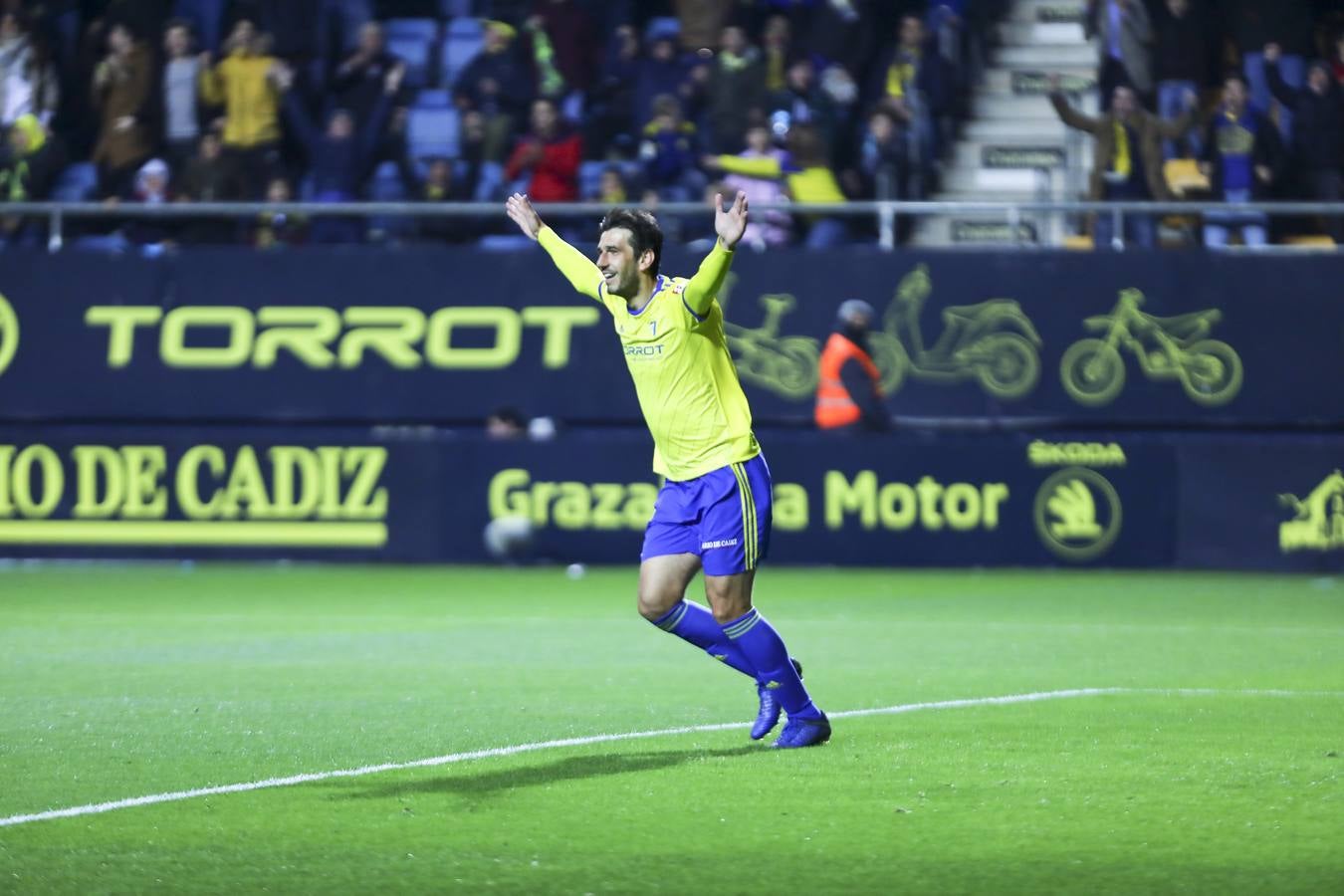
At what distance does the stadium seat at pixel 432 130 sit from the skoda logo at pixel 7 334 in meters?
3.80

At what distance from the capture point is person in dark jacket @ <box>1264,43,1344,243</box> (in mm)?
18125

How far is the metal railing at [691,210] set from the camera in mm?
17391

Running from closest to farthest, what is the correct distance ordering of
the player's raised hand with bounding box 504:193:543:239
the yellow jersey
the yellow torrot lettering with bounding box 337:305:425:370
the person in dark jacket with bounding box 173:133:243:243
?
the yellow jersey
the player's raised hand with bounding box 504:193:543:239
the yellow torrot lettering with bounding box 337:305:425:370
the person in dark jacket with bounding box 173:133:243:243

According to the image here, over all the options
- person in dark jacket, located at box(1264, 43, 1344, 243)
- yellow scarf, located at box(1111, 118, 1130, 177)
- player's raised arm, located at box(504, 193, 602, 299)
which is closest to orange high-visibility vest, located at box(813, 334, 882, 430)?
yellow scarf, located at box(1111, 118, 1130, 177)

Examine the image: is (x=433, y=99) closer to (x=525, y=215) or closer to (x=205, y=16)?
(x=205, y=16)

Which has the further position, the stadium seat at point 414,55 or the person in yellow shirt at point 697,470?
the stadium seat at point 414,55

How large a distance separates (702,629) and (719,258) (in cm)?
156

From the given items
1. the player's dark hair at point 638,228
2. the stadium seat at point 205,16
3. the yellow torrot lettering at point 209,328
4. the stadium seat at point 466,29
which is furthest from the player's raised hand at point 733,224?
the stadium seat at point 205,16

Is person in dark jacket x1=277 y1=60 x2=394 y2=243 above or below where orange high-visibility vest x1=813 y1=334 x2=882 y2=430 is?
above

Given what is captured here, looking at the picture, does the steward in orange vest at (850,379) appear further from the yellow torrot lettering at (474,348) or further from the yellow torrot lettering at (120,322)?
the yellow torrot lettering at (120,322)

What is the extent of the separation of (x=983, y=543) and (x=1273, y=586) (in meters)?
2.35

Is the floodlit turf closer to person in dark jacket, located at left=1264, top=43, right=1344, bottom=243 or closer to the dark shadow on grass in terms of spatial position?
the dark shadow on grass

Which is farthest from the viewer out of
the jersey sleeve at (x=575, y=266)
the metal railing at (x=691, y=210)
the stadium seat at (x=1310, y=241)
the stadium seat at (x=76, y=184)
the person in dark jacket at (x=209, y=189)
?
the stadium seat at (x=76, y=184)

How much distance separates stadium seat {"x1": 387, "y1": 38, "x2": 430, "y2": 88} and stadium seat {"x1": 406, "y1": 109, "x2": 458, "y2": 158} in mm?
634
